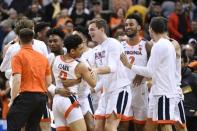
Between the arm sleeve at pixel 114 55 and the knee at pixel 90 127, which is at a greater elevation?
the arm sleeve at pixel 114 55

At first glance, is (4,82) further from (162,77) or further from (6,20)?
(162,77)

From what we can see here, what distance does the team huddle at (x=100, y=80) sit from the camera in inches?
477

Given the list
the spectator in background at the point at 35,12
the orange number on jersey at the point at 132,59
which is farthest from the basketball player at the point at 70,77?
the spectator in background at the point at 35,12

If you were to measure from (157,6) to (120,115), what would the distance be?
326 inches

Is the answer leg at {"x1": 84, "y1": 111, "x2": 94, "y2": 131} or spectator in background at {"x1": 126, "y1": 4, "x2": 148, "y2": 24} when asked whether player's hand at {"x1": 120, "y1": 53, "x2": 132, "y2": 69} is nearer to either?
leg at {"x1": 84, "y1": 111, "x2": 94, "y2": 131}

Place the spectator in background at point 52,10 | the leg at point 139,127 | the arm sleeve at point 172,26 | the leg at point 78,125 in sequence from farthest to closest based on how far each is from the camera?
the spectator in background at point 52,10 < the arm sleeve at point 172,26 < the leg at point 139,127 < the leg at point 78,125

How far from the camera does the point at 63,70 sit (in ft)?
39.8

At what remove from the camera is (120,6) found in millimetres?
21375

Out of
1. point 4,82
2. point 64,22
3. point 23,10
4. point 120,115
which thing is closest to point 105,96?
point 120,115

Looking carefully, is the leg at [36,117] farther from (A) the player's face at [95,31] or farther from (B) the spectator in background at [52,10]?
(B) the spectator in background at [52,10]

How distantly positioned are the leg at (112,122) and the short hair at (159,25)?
5.46 ft

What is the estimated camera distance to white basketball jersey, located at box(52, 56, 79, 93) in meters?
12.1

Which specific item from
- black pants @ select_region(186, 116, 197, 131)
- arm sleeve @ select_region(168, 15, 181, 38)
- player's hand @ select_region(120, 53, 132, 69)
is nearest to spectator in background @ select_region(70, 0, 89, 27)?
arm sleeve @ select_region(168, 15, 181, 38)

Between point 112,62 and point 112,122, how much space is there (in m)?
1.08
